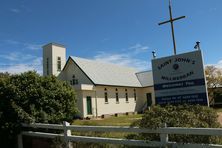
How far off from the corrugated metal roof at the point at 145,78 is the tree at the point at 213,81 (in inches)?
370

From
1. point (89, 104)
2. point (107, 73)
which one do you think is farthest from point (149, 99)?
point (89, 104)

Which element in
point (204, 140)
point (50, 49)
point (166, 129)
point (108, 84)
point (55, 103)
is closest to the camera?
point (166, 129)

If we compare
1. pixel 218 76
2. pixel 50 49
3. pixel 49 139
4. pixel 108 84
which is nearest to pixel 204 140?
pixel 49 139

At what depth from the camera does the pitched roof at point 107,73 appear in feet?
111

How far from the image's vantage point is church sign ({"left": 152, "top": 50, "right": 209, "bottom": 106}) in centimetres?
969

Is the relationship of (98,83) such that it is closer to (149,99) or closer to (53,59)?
(53,59)

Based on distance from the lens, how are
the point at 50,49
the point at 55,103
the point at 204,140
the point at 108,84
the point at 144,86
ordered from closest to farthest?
the point at 204,140
the point at 55,103
the point at 108,84
the point at 50,49
the point at 144,86

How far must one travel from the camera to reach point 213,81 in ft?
145

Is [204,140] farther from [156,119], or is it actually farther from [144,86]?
[144,86]

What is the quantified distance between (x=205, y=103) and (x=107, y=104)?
25791 millimetres

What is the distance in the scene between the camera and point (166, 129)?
6.45 metres

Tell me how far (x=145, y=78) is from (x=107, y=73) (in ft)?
28.1

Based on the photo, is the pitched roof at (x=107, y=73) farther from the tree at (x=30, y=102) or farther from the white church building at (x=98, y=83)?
the tree at (x=30, y=102)

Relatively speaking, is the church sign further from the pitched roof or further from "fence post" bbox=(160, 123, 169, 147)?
the pitched roof
